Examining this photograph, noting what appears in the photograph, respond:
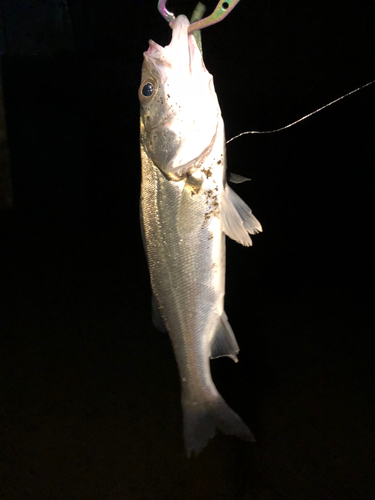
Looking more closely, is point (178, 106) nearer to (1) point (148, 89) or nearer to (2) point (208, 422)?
(1) point (148, 89)

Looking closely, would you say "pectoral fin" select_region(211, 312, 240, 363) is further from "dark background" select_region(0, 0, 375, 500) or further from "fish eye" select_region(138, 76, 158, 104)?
"fish eye" select_region(138, 76, 158, 104)

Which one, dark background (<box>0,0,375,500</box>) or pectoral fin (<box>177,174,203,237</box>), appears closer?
pectoral fin (<box>177,174,203,237</box>)

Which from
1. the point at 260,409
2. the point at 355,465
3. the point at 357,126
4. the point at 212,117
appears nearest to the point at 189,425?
the point at 260,409

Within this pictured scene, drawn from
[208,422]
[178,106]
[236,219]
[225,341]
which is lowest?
[208,422]

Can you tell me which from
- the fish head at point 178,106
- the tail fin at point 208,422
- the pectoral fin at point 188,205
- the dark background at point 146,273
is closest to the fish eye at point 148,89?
the fish head at point 178,106

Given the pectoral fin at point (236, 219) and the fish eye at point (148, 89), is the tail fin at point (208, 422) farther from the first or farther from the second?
the fish eye at point (148, 89)

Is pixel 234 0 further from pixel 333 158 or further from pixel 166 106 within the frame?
pixel 333 158

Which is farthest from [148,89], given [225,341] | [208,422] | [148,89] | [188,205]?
[208,422]

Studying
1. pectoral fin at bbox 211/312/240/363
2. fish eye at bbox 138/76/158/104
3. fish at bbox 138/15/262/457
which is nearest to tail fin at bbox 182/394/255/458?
fish at bbox 138/15/262/457
